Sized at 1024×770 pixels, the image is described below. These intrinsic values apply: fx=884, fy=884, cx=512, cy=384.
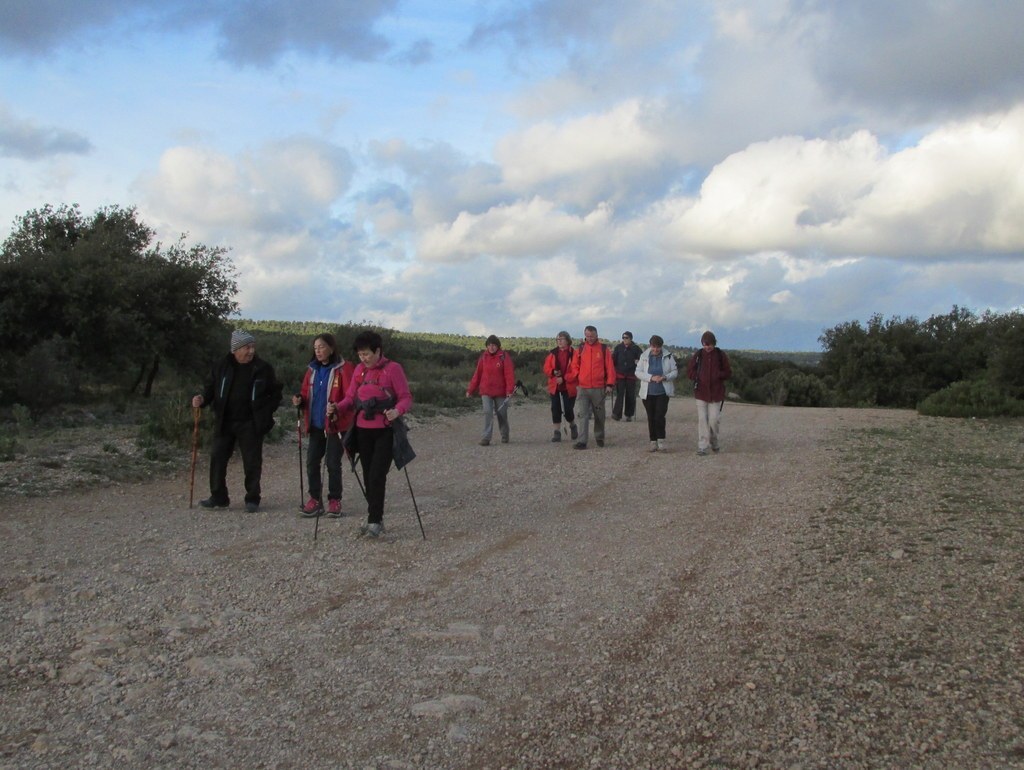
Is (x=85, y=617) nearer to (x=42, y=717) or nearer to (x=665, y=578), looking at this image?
(x=42, y=717)

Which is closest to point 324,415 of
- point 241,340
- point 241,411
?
point 241,411

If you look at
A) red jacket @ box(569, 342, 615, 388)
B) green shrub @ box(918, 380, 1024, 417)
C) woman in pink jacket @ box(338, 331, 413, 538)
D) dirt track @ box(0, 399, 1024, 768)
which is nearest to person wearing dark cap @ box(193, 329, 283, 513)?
dirt track @ box(0, 399, 1024, 768)

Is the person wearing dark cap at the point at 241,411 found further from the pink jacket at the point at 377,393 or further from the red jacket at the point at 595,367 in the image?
the red jacket at the point at 595,367

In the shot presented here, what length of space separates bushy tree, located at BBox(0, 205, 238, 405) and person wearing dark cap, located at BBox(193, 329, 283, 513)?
8.62m

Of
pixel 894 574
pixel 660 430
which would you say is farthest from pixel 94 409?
pixel 894 574

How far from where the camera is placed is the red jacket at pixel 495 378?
15.5 meters

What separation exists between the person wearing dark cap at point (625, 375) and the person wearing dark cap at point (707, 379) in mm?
4504

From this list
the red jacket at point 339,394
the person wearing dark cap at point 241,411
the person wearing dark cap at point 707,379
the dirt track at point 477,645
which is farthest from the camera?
the person wearing dark cap at point 707,379

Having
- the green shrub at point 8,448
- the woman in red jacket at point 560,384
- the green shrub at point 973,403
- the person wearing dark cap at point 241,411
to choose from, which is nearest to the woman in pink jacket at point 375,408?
the person wearing dark cap at point 241,411

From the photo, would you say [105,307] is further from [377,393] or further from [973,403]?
[973,403]

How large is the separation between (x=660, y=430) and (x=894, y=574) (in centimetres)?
795

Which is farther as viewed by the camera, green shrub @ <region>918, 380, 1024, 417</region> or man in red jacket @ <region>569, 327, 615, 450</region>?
green shrub @ <region>918, 380, 1024, 417</region>

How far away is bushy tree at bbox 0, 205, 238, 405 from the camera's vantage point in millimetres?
18188

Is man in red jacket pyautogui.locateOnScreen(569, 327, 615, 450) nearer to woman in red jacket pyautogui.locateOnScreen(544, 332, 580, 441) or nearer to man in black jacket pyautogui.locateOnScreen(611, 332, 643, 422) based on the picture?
woman in red jacket pyautogui.locateOnScreen(544, 332, 580, 441)
